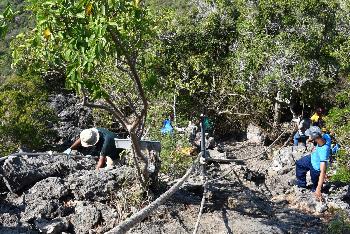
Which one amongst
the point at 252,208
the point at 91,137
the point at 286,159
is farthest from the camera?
the point at 286,159

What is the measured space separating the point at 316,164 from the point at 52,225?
371cm

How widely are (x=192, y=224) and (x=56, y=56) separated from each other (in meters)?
2.49

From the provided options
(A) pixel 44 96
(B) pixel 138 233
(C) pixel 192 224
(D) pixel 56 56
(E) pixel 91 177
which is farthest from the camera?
(A) pixel 44 96

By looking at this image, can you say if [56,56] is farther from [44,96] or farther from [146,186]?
[44,96]

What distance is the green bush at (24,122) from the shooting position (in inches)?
412

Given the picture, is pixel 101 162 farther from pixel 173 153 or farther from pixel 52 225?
pixel 52 225

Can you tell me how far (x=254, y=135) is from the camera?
563 inches

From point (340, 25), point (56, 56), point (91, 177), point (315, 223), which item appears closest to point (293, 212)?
point (315, 223)

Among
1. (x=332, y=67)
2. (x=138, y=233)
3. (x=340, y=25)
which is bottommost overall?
(x=138, y=233)

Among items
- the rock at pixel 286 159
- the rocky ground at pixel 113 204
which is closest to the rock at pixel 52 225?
the rocky ground at pixel 113 204

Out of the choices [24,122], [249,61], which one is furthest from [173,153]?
[249,61]

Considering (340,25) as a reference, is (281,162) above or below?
below

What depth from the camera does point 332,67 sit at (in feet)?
44.4

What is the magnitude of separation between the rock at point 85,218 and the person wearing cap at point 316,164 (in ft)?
9.63
